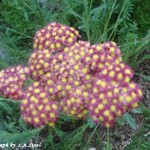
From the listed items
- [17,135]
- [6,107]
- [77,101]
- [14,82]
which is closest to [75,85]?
[77,101]

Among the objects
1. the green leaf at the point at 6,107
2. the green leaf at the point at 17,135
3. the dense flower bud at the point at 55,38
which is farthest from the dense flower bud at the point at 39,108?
the green leaf at the point at 6,107

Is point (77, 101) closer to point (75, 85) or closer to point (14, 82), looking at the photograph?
point (75, 85)

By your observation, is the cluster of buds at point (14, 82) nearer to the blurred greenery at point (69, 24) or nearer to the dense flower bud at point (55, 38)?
the dense flower bud at point (55, 38)

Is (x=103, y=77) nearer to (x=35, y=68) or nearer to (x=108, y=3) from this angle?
(x=35, y=68)

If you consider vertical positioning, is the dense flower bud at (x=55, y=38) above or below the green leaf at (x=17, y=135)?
above

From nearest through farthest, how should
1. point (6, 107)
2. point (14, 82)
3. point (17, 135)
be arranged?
point (14, 82), point (17, 135), point (6, 107)

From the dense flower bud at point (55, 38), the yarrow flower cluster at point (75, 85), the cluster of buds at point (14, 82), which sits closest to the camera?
the yarrow flower cluster at point (75, 85)

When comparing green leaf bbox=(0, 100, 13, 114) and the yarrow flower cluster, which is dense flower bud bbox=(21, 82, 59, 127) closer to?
the yarrow flower cluster

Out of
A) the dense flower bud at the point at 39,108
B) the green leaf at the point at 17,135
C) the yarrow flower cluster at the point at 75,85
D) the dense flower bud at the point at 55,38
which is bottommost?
the green leaf at the point at 17,135
